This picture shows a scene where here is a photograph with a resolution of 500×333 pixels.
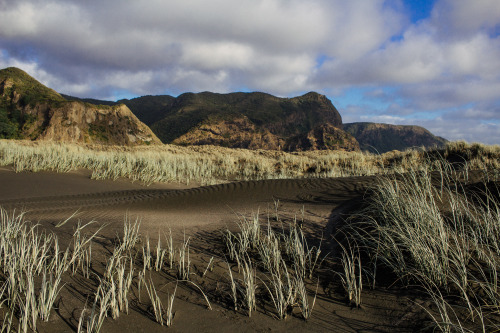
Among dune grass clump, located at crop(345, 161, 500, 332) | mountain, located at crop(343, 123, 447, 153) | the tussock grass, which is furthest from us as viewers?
mountain, located at crop(343, 123, 447, 153)

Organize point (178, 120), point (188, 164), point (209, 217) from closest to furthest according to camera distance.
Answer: point (209, 217)
point (188, 164)
point (178, 120)

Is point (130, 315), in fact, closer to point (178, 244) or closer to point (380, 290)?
point (178, 244)

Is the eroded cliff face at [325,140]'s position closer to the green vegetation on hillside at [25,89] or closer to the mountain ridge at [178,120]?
the mountain ridge at [178,120]

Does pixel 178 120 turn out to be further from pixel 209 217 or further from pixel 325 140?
pixel 209 217

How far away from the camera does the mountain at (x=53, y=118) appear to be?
31.6m

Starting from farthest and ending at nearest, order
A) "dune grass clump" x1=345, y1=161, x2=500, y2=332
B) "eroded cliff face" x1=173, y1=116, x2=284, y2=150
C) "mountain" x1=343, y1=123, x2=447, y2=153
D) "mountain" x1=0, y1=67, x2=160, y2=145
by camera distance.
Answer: "mountain" x1=343, y1=123, x2=447, y2=153, "eroded cliff face" x1=173, y1=116, x2=284, y2=150, "mountain" x1=0, y1=67, x2=160, y2=145, "dune grass clump" x1=345, y1=161, x2=500, y2=332

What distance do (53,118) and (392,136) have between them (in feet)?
445

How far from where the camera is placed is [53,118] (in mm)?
31734

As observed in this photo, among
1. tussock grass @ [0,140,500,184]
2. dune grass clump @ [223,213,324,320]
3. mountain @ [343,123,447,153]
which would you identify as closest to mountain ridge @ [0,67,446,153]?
mountain @ [343,123,447,153]

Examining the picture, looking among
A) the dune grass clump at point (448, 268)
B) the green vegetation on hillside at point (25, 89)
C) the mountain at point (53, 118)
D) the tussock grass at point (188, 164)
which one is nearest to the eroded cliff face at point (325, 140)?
the tussock grass at point (188, 164)

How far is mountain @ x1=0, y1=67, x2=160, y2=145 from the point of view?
3156 cm

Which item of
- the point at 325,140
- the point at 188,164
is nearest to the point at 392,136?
the point at 325,140

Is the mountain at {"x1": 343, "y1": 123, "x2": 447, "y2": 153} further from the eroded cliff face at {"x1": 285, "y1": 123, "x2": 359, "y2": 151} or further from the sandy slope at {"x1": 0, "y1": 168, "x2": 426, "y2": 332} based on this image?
the sandy slope at {"x1": 0, "y1": 168, "x2": 426, "y2": 332}

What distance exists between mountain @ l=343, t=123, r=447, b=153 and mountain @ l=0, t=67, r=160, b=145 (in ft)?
355
